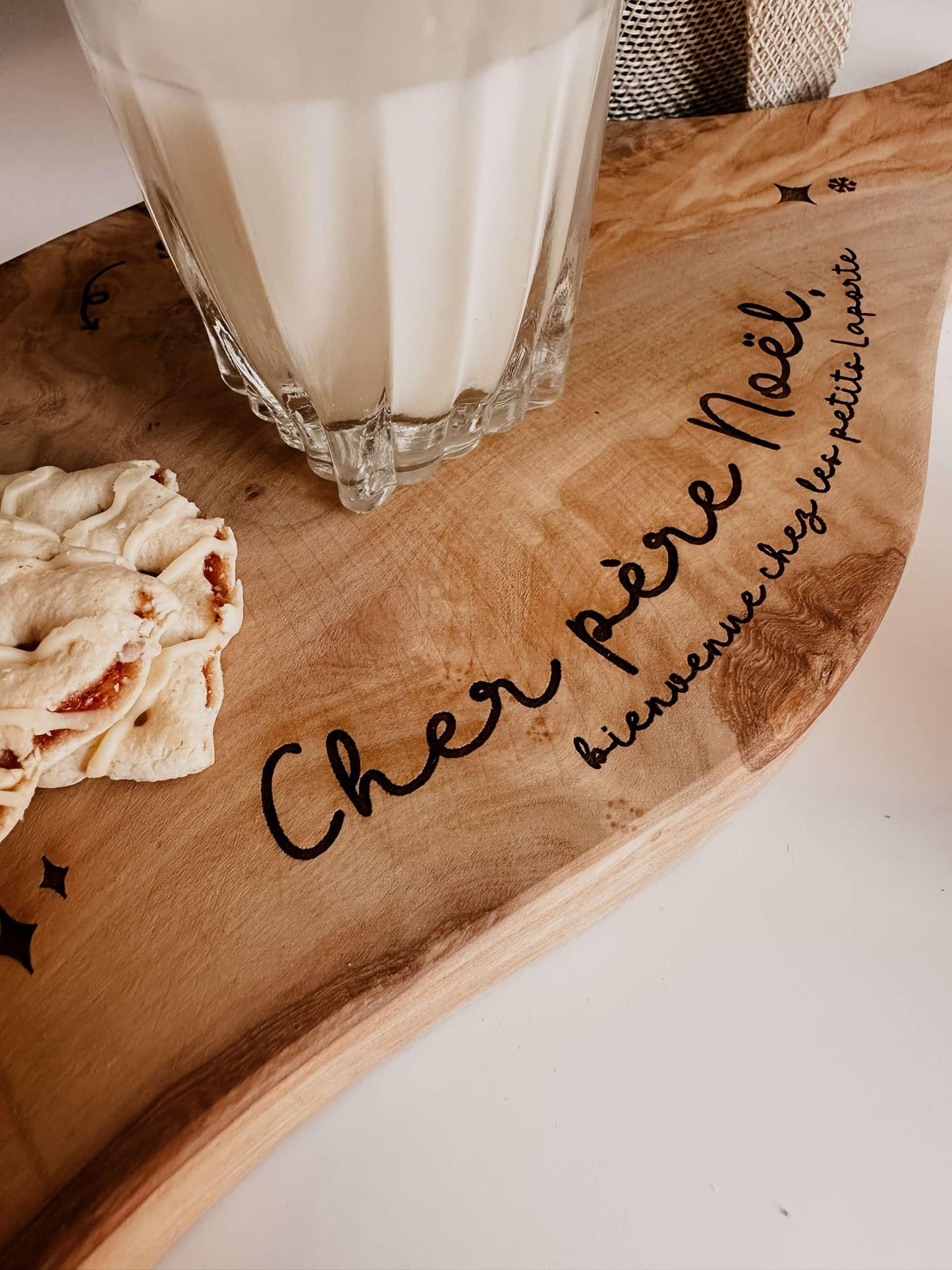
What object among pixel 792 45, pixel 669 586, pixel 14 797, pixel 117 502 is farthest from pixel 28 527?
pixel 792 45

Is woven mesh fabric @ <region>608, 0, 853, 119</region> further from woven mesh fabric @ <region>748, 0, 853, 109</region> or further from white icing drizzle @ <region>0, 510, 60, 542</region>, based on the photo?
white icing drizzle @ <region>0, 510, 60, 542</region>

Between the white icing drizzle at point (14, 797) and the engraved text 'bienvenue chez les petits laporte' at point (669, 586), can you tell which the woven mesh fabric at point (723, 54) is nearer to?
the engraved text 'bienvenue chez les petits laporte' at point (669, 586)

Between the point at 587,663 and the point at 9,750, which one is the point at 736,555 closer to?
the point at 587,663

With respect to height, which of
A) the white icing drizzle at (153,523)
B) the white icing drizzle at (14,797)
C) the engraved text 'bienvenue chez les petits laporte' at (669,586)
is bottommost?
the engraved text 'bienvenue chez les petits laporte' at (669,586)

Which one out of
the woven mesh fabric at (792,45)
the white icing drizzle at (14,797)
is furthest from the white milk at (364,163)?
the woven mesh fabric at (792,45)

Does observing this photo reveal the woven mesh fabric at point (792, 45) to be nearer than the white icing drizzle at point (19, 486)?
No

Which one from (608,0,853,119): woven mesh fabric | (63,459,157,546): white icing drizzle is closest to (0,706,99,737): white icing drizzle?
(63,459,157,546): white icing drizzle
